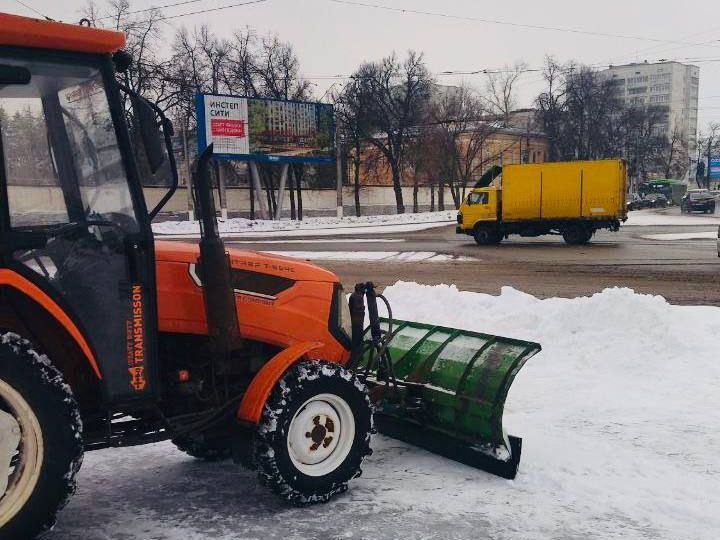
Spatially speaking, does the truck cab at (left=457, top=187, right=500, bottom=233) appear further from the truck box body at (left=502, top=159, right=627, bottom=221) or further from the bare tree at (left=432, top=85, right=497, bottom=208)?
the bare tree at (left=432, top=85, right=497, bottom=208)

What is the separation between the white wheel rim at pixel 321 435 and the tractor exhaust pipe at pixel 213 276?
61 centimetres

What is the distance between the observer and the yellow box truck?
25500 millimetres

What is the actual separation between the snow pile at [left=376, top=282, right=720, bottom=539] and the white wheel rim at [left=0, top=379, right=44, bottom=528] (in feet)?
7.78

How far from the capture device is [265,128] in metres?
38.6

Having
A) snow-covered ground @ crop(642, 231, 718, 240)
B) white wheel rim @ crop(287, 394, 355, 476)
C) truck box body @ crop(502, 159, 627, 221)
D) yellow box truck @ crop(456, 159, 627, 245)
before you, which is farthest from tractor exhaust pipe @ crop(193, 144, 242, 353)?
snow-covered ground @ crop(642, 231, 718, 240)

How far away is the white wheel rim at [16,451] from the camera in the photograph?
2.89 meters

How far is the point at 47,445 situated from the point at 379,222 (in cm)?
4073

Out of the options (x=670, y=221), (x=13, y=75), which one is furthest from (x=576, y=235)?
(x=13, y=75)

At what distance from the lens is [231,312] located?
11.9 ft

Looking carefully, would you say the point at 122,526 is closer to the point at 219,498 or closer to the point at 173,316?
the point at 219,498

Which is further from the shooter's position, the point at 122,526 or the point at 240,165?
the point at 240,165

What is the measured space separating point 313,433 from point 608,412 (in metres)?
2.77

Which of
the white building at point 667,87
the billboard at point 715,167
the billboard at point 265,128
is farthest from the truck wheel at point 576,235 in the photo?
the white building at point 667,87

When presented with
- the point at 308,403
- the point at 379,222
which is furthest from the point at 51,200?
the point at 379,222
